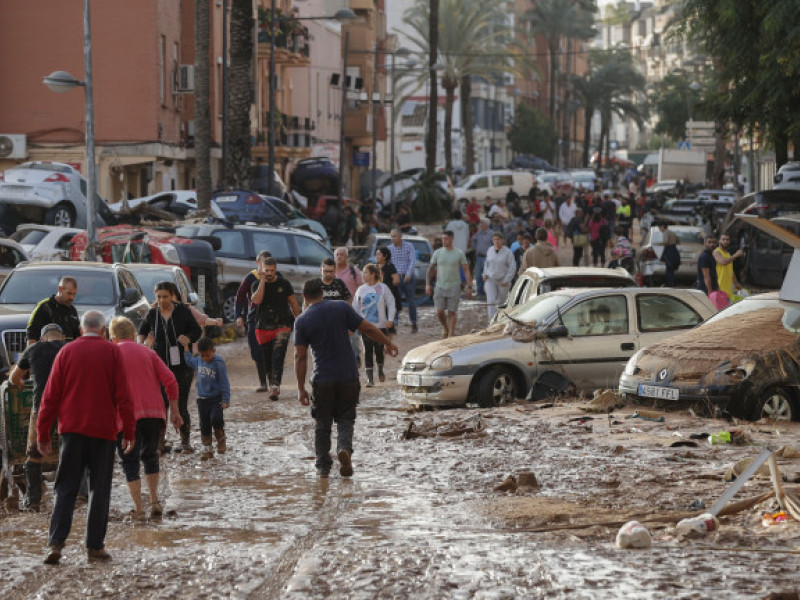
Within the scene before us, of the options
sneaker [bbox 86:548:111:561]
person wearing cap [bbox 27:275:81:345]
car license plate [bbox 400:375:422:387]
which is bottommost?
car license plate [bbox 400:375:422:387]

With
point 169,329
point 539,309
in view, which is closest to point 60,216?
point 539,309

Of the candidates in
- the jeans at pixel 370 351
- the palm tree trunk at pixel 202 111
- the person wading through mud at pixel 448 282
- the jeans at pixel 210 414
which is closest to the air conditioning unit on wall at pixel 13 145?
the palm tree trunk at pixel 202 111

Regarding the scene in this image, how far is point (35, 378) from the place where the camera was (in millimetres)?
11742

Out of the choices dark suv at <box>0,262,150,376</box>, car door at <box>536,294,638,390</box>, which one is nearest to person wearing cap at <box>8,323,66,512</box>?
dark suv at <box>0,262,150,376</box>

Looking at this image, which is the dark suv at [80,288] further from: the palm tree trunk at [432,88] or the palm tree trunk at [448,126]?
the palm tree trunk at [448,126]

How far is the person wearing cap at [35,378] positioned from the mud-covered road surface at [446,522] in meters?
0.20

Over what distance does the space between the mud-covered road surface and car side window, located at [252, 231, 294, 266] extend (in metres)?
12.7

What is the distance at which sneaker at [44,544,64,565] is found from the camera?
9.86 meters

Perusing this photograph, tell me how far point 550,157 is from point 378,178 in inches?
2137

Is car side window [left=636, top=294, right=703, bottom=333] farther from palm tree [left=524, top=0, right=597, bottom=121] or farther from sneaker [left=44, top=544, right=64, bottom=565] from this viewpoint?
palm tree [left=524, top=0, right=597, bottom=121]

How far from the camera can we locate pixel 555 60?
11731 cm

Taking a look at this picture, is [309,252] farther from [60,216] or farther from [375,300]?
[375,300]

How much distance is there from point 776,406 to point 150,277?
36.7 feet

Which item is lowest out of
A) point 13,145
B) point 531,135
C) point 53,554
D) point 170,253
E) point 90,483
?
point 53,554
